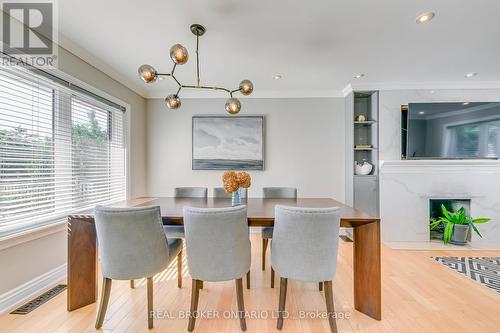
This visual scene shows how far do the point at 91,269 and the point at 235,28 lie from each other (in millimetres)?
2501

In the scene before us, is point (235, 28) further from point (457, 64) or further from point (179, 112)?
point (457, 64)

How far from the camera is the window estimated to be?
3541mm

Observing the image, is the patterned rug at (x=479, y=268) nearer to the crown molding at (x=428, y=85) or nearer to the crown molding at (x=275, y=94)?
the crown molding at (x=428, y=85)

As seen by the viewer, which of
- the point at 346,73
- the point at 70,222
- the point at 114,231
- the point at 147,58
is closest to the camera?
the point at 114,231

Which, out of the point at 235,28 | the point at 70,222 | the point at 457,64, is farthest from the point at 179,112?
the point at 457,64

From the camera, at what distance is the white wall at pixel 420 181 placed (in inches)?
142

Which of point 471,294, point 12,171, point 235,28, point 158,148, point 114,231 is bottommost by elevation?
point 471,294

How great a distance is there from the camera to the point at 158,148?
4.22 metres

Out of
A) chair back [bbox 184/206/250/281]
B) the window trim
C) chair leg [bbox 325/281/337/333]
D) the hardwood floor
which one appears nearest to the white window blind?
the window trim

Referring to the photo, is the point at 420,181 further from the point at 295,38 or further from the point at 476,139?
the point at 295,38

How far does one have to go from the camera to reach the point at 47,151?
2.34 metres

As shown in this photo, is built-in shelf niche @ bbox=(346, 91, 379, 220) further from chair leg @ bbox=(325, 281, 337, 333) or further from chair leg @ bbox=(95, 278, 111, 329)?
chair leg @ bbox=(95, 278, 111, 329)

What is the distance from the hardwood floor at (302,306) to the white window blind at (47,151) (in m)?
0.88

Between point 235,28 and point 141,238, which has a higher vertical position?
point 235,28
